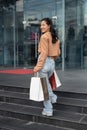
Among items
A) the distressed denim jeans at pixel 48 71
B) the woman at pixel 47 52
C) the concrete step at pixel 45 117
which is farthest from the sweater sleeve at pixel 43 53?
the concrete step at pixel 45 117

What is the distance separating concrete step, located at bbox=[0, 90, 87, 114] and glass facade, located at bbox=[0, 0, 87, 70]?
577 centimetres

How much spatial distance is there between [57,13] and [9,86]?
19.7 ft

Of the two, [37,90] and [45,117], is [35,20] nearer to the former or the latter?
[45,117]

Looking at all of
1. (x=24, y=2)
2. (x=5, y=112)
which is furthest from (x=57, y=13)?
(x=5, y=112)

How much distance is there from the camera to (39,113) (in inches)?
258

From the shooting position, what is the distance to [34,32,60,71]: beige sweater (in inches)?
232

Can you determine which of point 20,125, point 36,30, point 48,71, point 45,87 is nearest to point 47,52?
point 48,71

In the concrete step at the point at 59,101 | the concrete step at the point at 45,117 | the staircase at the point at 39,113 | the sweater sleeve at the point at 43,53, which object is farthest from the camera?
the concrete step at the point at 59,101

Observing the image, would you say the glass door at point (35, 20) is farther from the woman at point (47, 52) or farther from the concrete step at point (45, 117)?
the woman at point (47, 52)

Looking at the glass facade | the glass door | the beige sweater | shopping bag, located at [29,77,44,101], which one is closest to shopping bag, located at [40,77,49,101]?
shopping bag, located at [29,77,44,101]

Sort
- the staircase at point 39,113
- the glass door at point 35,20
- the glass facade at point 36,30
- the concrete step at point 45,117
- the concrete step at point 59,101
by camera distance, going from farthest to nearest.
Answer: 1. the glass door at point 35,20
2. the glass facade at point 36,30
3. the concrete step at point 59,101
4. the staircase at point 39,113
5. the concrete step at point 45,117

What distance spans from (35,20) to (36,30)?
41 centimetres

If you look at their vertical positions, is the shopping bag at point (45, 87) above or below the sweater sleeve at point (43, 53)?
below

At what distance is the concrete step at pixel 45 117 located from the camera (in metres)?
6.00
